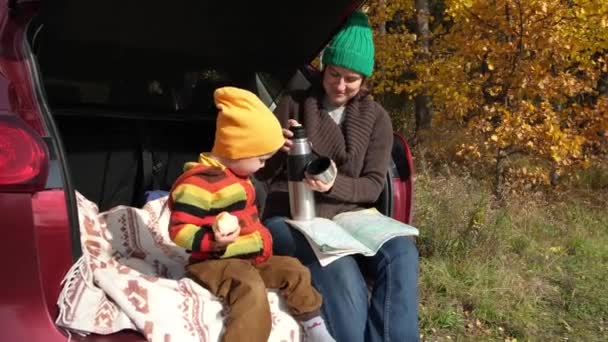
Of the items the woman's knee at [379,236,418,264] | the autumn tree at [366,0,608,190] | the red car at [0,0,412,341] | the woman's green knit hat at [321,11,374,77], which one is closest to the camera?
the red car at [0,0,412,341]

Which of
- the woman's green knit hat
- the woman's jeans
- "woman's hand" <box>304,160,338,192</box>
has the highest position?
the woman's green knit hat

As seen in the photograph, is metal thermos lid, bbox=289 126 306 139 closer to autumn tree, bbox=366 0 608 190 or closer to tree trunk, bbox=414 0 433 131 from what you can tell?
autumn tree, bbox=366 0 608 190

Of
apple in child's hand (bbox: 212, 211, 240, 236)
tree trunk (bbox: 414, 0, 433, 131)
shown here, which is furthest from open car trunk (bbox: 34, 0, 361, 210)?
tree trunk (bbox: 414, 0, 433, 131)

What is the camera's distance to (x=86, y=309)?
6.02ft

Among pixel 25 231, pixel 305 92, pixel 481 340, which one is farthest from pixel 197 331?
pixel 481 340

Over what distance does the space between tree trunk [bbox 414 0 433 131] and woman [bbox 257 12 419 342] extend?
3569mm

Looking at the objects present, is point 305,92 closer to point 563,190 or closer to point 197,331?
point 197,331

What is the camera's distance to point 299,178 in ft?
8.90

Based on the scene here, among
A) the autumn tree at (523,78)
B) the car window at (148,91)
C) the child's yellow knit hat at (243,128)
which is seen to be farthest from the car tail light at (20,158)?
the autumn tree at (523,78)

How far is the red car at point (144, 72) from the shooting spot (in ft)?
8.03

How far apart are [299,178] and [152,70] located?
100cm

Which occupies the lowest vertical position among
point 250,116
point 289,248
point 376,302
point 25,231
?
point 376,302

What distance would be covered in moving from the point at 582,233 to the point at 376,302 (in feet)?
10.1

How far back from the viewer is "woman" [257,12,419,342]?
2.50 m
